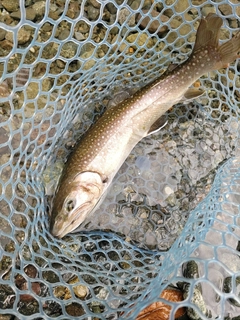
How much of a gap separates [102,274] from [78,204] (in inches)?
18.5

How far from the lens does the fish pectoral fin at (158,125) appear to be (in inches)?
96.6

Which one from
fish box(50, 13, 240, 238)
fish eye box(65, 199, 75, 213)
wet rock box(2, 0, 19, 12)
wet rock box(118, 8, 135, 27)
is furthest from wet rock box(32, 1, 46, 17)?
fish eye box(65, 199, 75, 213)

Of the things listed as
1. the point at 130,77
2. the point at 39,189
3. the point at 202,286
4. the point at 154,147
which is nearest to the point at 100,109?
the point at 130,77

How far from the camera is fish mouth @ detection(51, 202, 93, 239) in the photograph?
7.10ft

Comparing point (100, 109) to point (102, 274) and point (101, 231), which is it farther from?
point (102, 274)

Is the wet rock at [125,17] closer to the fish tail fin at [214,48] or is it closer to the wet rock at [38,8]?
the wet rock at [38,8]

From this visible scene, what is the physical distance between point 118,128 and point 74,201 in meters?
0.57

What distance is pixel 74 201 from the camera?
2.18 meters

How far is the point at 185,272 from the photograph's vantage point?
2.33 metres

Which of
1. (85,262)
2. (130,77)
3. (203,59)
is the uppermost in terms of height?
(203,59)

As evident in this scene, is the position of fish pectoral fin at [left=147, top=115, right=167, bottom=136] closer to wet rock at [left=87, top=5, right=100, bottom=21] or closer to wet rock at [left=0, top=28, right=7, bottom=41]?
wet rock at [left=87, top=5, right=100, bottom=21]

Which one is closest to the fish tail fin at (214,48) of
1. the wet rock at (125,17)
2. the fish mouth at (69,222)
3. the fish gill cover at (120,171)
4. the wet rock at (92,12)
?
the fish gill cover at (120,171)

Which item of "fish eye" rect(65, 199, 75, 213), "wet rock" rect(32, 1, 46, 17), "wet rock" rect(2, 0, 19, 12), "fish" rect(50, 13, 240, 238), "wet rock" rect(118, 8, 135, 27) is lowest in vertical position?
"fish eye" rect(65, 199, 75, 213)

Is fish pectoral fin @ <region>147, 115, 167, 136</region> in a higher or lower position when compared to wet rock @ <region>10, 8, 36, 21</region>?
lower
